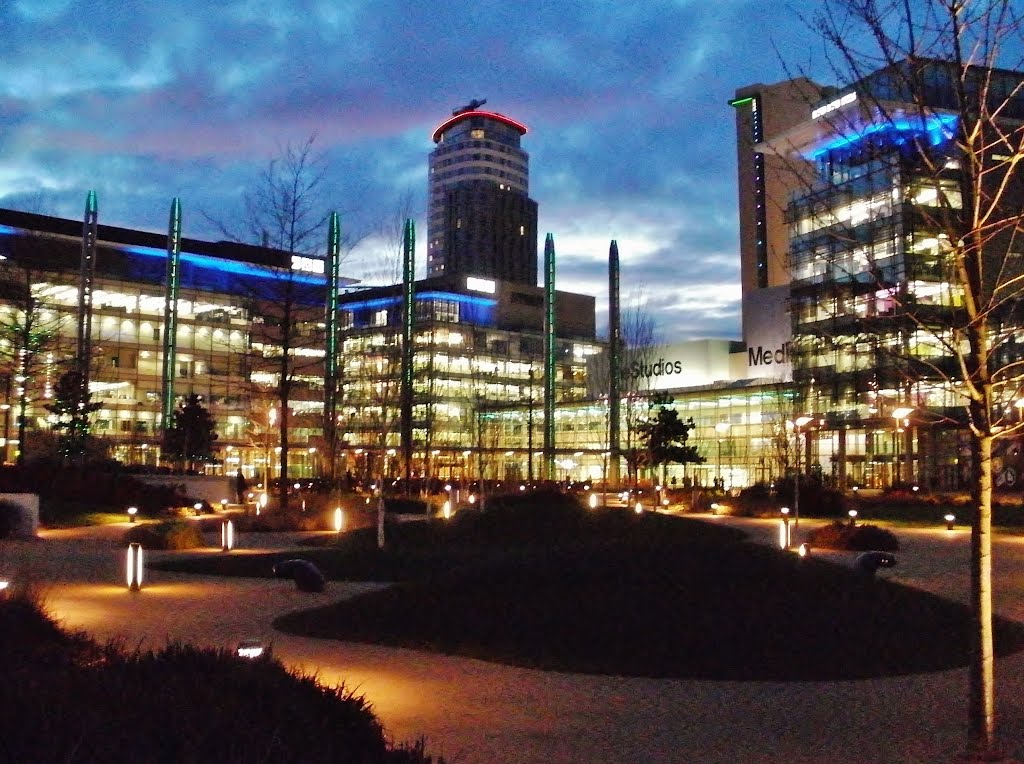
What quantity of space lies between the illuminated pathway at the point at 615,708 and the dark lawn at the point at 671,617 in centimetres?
42

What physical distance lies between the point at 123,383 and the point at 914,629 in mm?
93951

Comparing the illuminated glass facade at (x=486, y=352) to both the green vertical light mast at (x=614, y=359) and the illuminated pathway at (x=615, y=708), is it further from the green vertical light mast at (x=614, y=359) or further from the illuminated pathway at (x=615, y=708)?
the illuminated pathway at (x=615, y=708)

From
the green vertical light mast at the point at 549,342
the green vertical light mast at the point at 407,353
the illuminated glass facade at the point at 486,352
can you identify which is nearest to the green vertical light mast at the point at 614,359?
the green vertical light mast at the point at 549,342

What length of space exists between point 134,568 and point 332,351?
3544 cm

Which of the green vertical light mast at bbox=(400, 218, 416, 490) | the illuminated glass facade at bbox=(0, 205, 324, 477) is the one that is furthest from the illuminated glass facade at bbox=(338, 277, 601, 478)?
the green vertical light mast at bbox=(400, 218, 416, 490)

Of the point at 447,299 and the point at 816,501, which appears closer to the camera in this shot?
the point at 816,501

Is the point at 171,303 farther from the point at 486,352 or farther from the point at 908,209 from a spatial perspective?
the point at 908,209

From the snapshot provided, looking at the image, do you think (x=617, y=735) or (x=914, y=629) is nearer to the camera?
(x=617, y=735)

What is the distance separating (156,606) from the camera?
16344mm

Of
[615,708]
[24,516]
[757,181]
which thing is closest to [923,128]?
[615,708]

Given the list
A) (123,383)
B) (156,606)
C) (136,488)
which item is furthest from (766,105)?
(156,606)

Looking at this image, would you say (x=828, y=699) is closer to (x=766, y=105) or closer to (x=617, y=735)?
(x=617, y=735)

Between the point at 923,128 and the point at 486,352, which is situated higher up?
the point at 486,352

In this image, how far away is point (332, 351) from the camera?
53625mm
